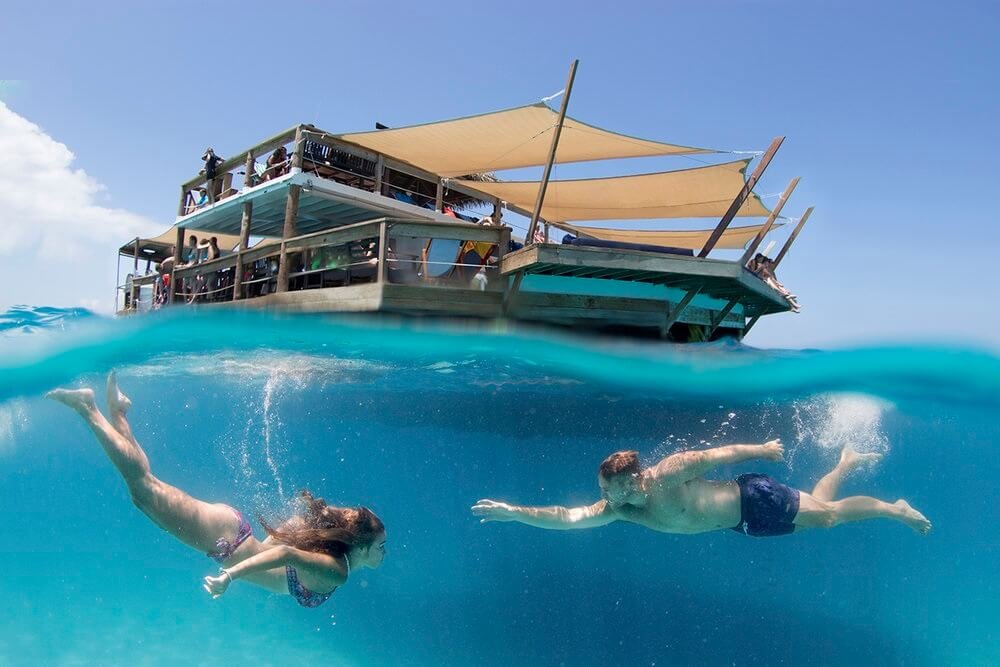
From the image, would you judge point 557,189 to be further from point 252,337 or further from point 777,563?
point 777,563

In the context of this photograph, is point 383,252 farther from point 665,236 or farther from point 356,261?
point 665,236

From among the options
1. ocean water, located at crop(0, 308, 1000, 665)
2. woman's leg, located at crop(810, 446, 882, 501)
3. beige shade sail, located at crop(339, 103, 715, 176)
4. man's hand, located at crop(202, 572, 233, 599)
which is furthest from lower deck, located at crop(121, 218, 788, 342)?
man's hand, located at crop(202, 572, 233, 599)

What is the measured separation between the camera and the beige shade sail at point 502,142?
12.4 metres

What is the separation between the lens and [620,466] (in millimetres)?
7078

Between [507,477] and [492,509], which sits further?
[507,477]

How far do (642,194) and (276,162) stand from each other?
402 inches

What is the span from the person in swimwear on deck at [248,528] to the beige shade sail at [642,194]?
39.1 feet

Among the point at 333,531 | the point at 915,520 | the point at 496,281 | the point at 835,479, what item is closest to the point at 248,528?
the point at 333,531

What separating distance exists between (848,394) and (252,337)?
14480 millimetres

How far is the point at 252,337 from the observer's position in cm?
1301

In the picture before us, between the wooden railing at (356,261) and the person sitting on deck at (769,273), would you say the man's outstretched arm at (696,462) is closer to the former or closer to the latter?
the wooden railing at (356,261)

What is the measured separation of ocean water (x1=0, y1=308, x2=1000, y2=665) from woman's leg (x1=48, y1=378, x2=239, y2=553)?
4.40m

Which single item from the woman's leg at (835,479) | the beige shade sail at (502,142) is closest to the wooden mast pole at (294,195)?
the beige shade sail at (502,142)

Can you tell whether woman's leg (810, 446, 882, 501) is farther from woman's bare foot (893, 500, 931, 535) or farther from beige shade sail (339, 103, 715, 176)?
beige shade sail (339, 103, 715, 176)
